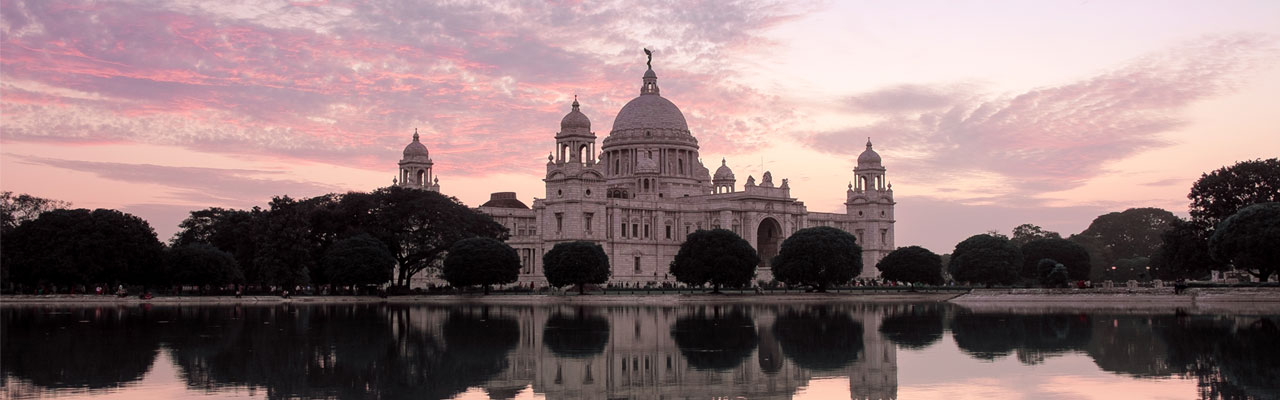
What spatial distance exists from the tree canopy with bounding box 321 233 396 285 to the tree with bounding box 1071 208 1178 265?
93527 mm

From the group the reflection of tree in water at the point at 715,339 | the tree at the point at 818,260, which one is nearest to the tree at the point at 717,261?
the tree at the point at 818,260

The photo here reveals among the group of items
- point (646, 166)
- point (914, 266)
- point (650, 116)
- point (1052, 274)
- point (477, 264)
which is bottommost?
point (1052, 274)

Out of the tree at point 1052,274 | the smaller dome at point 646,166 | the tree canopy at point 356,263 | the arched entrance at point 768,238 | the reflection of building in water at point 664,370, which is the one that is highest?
the smaller dome at point 646,166

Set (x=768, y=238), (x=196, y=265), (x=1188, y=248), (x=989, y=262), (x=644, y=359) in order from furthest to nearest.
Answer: (x=768, y=238) → (x=989, y=262) → (x=196, y=265) → (x=1188, y=248) → (x=644, y=359)

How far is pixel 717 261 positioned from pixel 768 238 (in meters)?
41.5

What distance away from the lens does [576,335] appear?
40344 millimetres

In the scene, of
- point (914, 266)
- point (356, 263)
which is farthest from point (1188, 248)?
point (356, 263)

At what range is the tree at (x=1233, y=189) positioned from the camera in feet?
247

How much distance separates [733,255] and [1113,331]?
44836mm

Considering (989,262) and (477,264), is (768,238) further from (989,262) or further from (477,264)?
(477,264)

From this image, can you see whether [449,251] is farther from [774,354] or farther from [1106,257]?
[1106,257]

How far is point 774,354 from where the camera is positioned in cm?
3186

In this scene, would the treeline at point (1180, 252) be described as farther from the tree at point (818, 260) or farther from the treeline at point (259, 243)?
the treeline at point (259, 243)

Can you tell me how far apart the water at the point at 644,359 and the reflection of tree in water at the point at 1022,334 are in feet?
0.25
